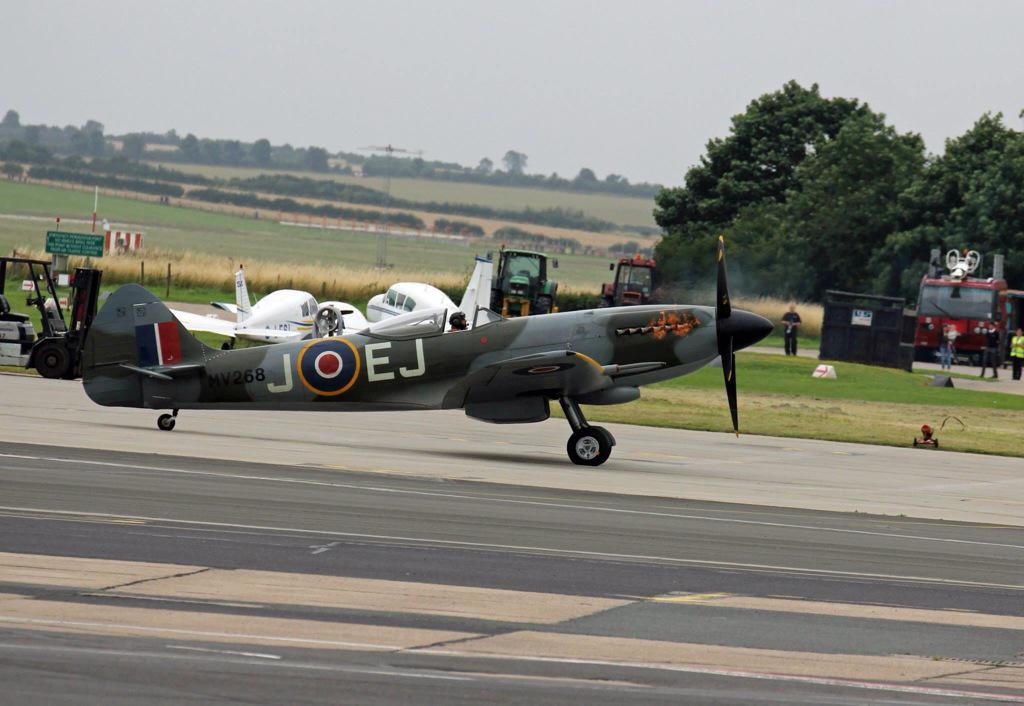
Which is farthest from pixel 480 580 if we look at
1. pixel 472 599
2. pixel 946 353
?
pixel 946 353

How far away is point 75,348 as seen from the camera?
2947 cm

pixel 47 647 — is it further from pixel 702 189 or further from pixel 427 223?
pixel 427 223

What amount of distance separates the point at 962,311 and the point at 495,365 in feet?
117

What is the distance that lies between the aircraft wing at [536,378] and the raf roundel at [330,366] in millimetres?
1541

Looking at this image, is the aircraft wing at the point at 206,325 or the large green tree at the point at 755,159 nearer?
the aircraft wing at the point at 206,325

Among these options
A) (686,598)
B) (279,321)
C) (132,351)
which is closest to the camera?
(686,598)

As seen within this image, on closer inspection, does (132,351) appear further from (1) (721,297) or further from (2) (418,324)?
(1) (721,297)

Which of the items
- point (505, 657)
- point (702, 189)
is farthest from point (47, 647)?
point (702, 189)

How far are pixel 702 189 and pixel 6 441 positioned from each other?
257 ft

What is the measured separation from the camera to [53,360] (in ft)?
96.7

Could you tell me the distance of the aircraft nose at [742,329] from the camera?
20.2 meters

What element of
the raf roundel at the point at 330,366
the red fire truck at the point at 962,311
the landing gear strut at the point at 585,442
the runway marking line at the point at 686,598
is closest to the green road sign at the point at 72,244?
the raf roundel at the point at 330,366

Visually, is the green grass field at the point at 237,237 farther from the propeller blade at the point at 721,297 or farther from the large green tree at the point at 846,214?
the propeller blade at the point at 721,297

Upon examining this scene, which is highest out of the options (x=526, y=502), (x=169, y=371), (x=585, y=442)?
(x=169, y=371)
